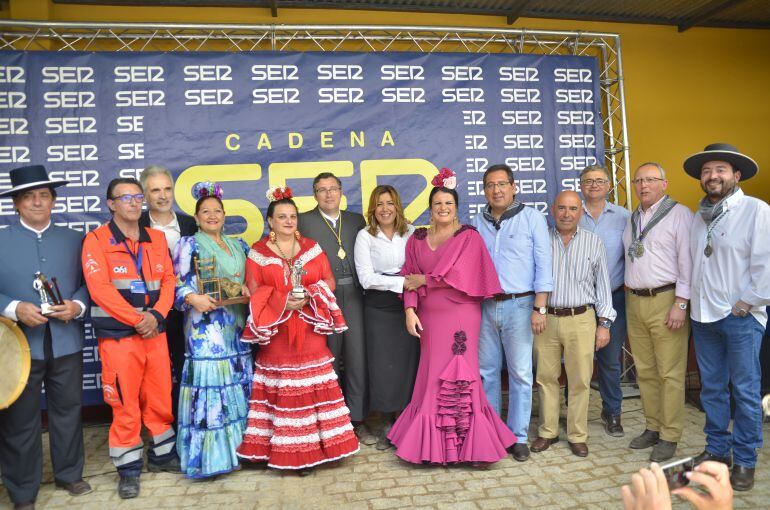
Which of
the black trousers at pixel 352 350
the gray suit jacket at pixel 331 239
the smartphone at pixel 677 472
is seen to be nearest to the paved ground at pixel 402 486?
the black trousers at pixel 352 350

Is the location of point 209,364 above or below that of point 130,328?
below

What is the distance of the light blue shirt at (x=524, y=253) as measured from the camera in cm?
378

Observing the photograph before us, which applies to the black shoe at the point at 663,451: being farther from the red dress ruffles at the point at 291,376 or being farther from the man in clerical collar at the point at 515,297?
the red dress ruffles at the point at 291,376

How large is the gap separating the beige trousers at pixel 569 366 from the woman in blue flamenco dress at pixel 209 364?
2145 mm

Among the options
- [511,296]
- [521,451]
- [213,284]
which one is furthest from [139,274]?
[521,451]

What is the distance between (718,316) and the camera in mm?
→ 3361

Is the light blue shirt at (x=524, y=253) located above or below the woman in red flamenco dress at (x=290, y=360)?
above

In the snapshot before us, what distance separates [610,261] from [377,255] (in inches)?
72.6

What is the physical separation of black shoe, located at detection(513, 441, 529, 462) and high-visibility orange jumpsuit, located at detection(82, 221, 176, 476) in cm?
242

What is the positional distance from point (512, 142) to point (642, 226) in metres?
1.89

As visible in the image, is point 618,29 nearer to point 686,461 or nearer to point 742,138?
point 742,138

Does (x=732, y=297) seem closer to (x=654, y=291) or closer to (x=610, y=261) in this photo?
(x=654, y=291)

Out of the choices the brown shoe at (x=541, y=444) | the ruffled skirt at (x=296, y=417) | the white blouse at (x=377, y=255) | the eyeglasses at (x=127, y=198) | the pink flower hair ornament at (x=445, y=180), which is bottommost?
the brown shoe at (x=541, y=444)

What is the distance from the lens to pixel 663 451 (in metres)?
3.81
